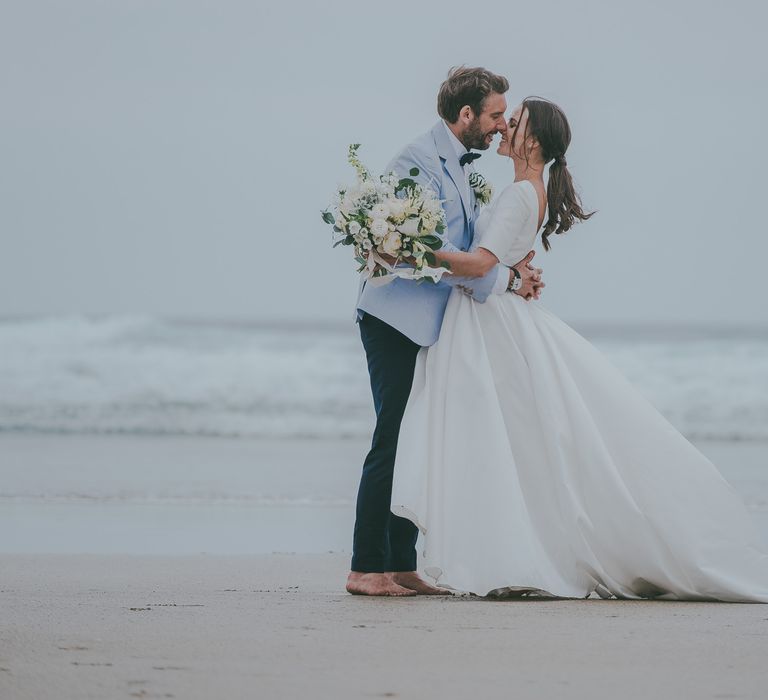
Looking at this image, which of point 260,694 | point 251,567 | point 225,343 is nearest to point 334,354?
point 225,343

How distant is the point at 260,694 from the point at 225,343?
17113 millimetres

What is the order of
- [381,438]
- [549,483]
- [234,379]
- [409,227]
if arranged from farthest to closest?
[234,379] < [381,438] < [549,483] < [409,227]

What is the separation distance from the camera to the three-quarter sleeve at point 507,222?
4387 millimetres

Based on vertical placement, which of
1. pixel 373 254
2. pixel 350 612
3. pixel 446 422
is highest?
pixel 373 254

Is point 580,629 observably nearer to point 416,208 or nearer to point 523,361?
point 523,361

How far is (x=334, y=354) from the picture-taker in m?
19.2

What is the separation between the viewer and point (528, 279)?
177 inches

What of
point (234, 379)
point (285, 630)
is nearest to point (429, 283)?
point (285, 630)

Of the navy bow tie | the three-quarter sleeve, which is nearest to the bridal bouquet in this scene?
the three-quarter sleeve

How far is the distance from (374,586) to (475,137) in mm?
1667

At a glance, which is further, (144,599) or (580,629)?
(144,599)

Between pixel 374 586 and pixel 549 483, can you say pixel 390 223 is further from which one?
pixel 374 586

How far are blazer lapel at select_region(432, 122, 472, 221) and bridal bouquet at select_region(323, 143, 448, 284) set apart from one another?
25 centimetres

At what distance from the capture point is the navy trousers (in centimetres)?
439
